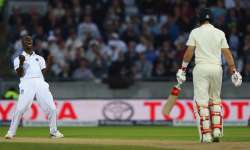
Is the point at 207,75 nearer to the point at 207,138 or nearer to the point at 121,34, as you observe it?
the point at 207,138

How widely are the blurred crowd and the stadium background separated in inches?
1.2

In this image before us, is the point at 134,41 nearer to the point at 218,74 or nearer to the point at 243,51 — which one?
the point at 243,51

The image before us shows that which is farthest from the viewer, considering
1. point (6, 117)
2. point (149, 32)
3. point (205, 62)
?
point (149, 32)

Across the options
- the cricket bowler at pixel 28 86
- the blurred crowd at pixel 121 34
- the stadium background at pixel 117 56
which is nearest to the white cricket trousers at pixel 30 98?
the cricket bowler at pixel 28 86

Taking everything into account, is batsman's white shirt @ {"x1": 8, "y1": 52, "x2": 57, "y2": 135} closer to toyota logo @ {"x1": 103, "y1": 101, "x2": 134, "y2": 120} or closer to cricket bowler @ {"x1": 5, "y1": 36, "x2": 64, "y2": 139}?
cricket bowler @ {"x1": 5, "y1": 36, "x2": 64, "y2": 139}

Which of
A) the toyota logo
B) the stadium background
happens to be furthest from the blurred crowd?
the toyota logo

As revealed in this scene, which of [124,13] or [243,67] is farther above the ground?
[124,13]

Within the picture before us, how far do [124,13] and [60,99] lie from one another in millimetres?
4414

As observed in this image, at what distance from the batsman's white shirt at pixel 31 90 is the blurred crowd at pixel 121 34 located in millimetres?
7766

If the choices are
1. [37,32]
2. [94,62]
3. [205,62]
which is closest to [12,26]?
[37,32]

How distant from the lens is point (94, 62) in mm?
26109

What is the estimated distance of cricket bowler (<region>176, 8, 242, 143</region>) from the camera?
49.8 ft

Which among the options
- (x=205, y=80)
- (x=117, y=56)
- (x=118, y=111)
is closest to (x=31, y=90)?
(x=205, y=80)

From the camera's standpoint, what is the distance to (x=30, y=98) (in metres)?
17.1
